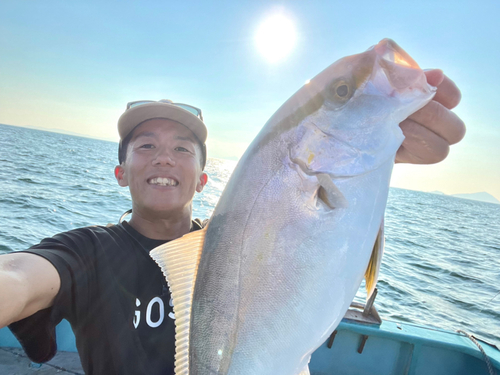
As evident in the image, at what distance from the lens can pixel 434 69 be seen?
1.39 m

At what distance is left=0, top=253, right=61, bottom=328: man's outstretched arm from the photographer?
1.39 m

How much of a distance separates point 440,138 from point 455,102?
7.2 inches

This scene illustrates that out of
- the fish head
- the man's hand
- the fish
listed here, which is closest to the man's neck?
the fish

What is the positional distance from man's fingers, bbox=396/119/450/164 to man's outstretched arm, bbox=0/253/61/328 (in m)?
1.96

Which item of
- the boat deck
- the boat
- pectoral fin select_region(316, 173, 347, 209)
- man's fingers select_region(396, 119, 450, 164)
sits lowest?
the boat deck

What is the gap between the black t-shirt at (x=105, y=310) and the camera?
1.78 m

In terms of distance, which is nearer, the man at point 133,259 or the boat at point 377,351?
the man at point 133,259

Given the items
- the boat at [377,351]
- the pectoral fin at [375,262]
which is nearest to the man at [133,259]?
the pectoral fin at [375,262]

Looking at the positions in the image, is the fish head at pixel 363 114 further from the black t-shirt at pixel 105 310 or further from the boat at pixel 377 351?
the boat at pixel 377 351

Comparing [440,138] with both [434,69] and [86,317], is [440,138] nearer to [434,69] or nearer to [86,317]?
[434,69]

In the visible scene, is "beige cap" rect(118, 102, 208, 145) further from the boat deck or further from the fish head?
the boat deck

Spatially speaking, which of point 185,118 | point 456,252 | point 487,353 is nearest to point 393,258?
point 456,252

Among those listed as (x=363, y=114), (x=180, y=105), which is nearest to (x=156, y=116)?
(x=180, y=105)

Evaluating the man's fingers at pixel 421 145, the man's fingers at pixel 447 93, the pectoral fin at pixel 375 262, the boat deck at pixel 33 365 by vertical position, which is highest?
the man's fingers at pixel 447 93
